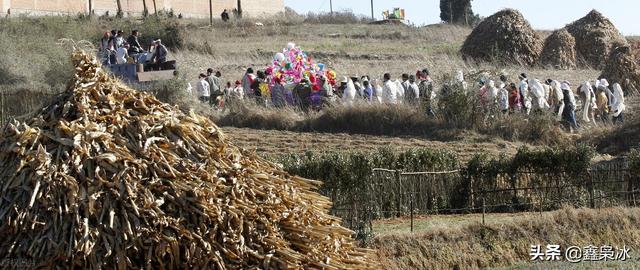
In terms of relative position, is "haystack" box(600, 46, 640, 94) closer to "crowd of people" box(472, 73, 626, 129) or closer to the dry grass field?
"crowd of people" box(472, 73, 626, 129)

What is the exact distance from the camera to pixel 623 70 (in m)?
30.9

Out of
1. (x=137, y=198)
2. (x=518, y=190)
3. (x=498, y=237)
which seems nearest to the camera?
(x=137, y=198)

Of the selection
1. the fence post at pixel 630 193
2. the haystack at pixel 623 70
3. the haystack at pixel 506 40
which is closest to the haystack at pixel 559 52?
the haystack at pixel 506 40

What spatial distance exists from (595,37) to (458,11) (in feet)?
122

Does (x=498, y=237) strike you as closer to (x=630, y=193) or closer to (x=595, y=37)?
(x=630, y=193)

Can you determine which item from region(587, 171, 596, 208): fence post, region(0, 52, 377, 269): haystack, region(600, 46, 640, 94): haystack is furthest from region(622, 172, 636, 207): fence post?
Result: region(600, 46, 640, 94): haystack

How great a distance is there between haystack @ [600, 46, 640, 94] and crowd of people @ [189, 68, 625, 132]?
3.57 metres

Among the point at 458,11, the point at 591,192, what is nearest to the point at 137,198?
the point at 591,192

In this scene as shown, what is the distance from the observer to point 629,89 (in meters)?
30.3

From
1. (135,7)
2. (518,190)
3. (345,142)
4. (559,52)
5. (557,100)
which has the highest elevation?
(135,7)

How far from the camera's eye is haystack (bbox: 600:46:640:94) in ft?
101

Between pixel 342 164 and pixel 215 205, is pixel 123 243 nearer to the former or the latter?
pixel 215 205

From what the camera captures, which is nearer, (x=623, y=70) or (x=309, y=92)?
(x=309, y=92)

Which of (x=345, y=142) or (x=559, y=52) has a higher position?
(x=559, y=52)
